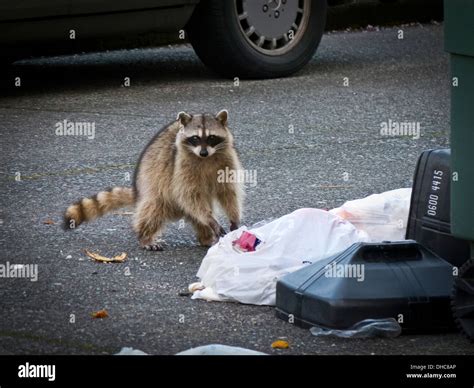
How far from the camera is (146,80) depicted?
11.6 meters

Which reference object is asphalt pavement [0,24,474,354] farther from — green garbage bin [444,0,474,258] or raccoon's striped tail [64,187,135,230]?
→ green garbage bin [444,0,474,258]

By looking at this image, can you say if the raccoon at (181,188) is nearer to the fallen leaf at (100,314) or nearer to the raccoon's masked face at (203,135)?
the raccoon's masked face at (203,135)

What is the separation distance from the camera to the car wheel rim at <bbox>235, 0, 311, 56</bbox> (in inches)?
438

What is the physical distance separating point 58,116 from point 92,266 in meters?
3.72

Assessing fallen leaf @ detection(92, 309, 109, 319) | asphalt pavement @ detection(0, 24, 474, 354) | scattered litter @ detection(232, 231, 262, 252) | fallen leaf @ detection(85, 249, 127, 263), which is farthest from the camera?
fallen leaf @ detection(85, 249, 127, 263)

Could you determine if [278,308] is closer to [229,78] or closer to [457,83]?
A: [457,83]

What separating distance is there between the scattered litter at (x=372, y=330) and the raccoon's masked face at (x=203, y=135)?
1.96 m

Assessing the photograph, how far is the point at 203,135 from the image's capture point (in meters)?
7.09

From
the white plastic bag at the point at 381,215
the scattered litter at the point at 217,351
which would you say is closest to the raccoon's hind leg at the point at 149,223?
the white plastic bag at the point at 381,215

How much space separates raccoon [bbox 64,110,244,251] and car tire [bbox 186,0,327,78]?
376 cm

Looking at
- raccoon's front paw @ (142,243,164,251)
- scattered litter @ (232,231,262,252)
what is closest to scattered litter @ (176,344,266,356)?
scattered litter @ (232,231,262,252)

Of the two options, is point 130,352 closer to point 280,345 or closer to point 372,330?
point 280,345

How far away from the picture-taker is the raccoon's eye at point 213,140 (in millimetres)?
7109

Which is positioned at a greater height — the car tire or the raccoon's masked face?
the car tire
